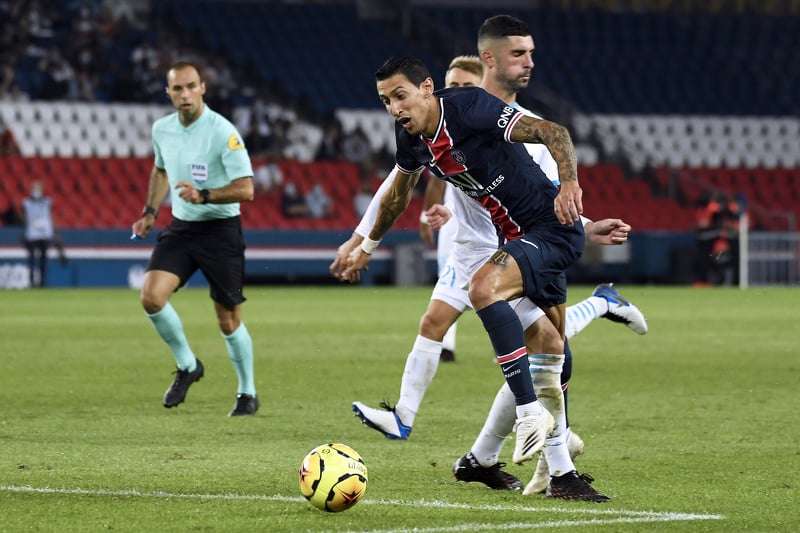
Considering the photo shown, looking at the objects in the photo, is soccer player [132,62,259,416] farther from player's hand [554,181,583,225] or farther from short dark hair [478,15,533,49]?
player's hand [554,181,583,225]

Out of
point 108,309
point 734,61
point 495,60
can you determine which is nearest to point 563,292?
point 495,60

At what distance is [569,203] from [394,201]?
128cm

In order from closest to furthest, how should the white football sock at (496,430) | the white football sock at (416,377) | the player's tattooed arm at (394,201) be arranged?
the white football sock at (496,430) < the player's tattooed arm at (394,201) < the white football sock at (416,377)

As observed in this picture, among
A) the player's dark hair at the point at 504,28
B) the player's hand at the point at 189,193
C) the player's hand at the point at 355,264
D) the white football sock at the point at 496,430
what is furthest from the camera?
the player's hand at the point at 189,193

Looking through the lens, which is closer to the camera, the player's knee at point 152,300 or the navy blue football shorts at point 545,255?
the navy blue football shorts at point 545,255

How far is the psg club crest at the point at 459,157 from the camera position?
6.34m

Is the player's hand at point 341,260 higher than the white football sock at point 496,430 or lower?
higher

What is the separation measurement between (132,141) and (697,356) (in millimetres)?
18116

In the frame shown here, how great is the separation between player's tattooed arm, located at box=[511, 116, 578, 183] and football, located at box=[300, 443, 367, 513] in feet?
4.68

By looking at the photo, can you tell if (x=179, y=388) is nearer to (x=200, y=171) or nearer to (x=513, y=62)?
(x=200, y=171)

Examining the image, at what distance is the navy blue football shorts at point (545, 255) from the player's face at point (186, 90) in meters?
4.04

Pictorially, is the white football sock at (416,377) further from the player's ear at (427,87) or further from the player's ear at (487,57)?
the player's ear at (427,87)

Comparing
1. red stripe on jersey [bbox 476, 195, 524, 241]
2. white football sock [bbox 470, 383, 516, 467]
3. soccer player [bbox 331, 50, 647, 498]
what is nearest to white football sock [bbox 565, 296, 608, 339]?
soccer player [bbox 331, 50, 647, 498]

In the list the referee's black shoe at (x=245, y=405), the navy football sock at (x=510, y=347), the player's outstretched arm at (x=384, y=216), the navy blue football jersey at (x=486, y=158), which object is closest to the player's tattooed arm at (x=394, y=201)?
the player's outstretched arm at (x=384, y=216)
